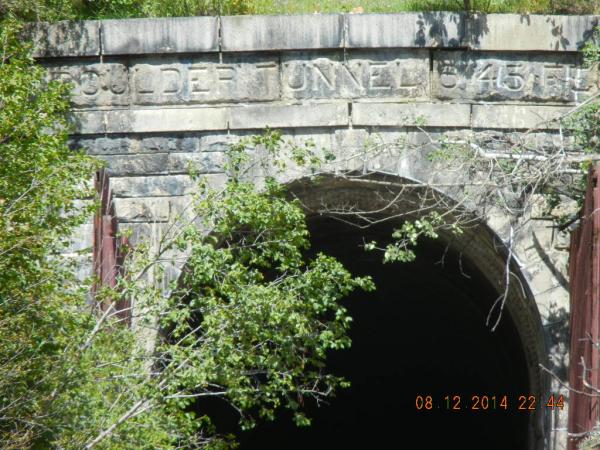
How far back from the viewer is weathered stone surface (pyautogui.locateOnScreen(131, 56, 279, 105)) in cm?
1005

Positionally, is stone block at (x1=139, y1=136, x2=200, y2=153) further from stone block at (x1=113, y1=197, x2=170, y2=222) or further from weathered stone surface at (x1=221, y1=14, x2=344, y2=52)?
weathered stone surface at (x1=221, y1=14, x2=344, y2=52)

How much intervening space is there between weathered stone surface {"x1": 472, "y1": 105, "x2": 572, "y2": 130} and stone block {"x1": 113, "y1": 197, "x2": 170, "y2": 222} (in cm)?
258

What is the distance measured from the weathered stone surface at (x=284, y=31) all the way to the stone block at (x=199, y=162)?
914 mm

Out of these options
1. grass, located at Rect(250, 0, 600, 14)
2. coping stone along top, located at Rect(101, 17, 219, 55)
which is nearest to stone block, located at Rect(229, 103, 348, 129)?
coping stone along top, located at Rect(101, 17, 219, 55)

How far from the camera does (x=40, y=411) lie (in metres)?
7.59

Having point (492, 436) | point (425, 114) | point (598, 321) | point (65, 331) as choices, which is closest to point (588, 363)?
point (598, 321)

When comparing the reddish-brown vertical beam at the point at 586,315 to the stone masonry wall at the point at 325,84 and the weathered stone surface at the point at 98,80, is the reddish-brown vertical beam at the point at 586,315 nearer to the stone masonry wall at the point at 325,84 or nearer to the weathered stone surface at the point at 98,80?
the stone masonry wall at the point at 325,84

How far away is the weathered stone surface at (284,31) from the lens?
990cm

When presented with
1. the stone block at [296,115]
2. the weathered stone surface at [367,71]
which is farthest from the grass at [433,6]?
the stone block at [296,115]

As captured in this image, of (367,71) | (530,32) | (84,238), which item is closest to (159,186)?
(84,238)

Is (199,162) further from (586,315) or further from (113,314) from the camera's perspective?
(586,315)

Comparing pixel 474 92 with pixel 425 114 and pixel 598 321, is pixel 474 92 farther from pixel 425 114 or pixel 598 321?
pixel 598 321

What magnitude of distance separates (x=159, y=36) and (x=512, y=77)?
2.83 m
